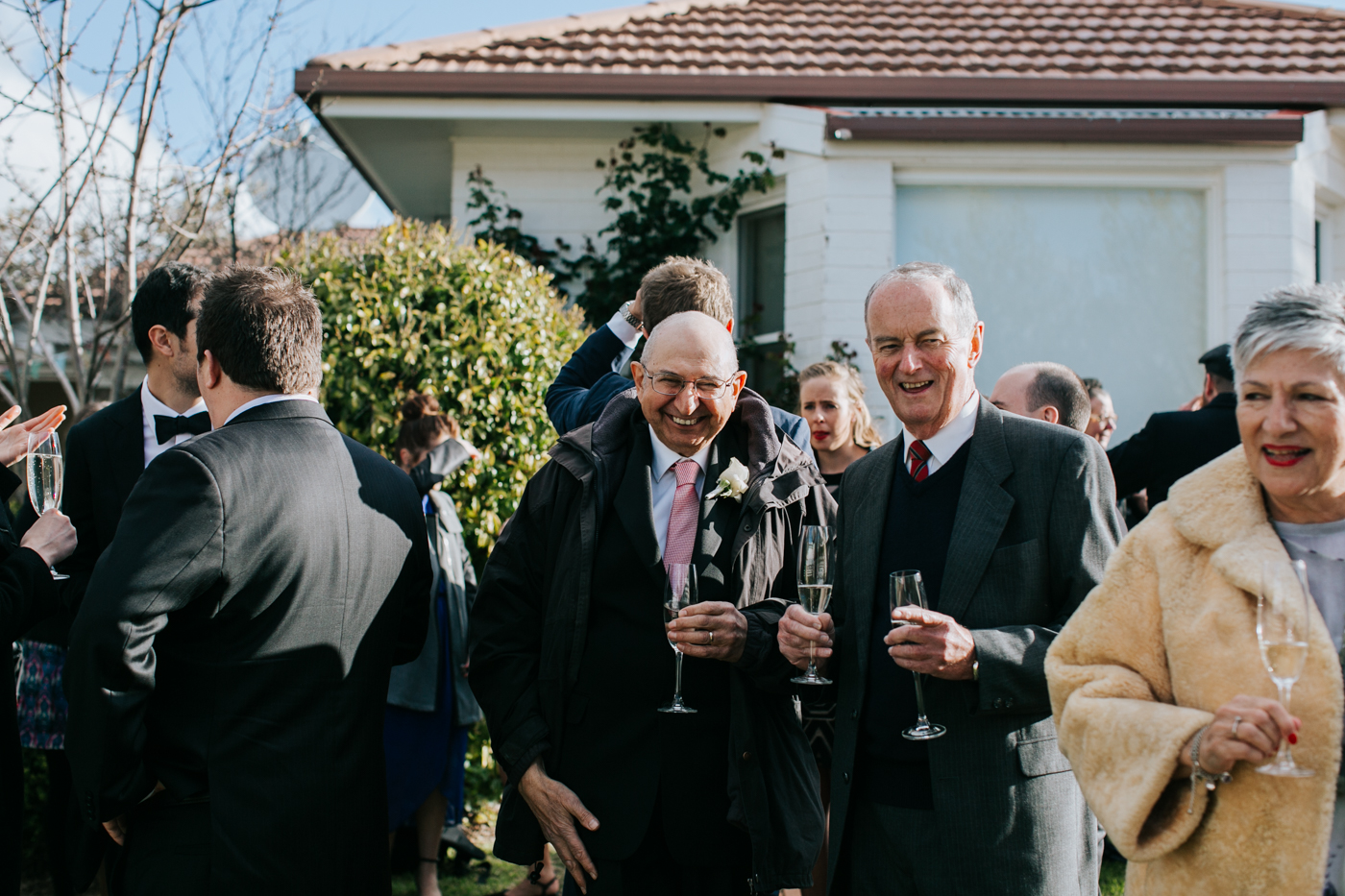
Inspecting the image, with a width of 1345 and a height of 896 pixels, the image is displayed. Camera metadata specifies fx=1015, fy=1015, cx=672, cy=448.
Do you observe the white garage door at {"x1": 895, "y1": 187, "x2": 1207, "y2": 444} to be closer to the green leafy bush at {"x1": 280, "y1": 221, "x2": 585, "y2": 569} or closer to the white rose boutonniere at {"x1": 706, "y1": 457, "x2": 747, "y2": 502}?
the green leafy bush at {"x1": 280, "y1": 221, "x2": 585, "y2": 569}

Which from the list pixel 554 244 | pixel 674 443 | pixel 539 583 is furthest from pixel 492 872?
pixel 554 244

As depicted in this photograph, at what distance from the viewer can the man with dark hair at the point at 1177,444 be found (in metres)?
4.84

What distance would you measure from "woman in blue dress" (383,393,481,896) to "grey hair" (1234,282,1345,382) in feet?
12.0

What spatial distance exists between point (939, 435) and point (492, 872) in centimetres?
378

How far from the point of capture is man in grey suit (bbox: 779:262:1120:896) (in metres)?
2.43

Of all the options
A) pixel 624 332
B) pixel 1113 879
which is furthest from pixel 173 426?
pixel 1113 879

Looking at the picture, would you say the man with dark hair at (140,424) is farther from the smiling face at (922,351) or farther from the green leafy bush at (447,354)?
the smiling face at (922,351)

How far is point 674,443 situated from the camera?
120 inches

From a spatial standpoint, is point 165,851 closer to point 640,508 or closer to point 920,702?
point 640,508

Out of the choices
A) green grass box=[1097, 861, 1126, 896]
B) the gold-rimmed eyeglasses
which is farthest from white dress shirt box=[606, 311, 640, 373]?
green grass box=[1097, 861, 1126, 896]

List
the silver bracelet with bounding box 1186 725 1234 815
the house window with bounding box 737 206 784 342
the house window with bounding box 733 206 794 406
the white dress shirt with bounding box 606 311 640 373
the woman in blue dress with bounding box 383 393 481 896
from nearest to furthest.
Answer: the silver bracelet with bounding box 1186 725 1234 815 → the white dress shirt with bounding box 606 311 640 373 → the woman in blue dress with bounding box 383 393 481 896 → the house window with bounding box 733 206 794 406 → the house window with bounding box 737 206 784 342

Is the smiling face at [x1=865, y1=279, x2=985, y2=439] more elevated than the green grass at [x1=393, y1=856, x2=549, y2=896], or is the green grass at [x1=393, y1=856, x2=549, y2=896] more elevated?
the smiling face at [x1=865, y1=279, x2=985, y2=439]

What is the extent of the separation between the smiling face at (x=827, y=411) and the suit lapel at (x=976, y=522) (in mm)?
2423

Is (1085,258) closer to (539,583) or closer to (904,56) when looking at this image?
(904,56)
